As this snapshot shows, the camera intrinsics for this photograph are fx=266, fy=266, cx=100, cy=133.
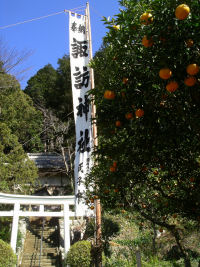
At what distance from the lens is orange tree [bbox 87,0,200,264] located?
211cm

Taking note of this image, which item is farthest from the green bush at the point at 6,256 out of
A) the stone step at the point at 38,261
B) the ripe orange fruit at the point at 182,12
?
the ripe orange fruit at the point at 182,12

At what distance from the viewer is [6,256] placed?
8.05 m

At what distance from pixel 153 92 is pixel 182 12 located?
2.45 ft

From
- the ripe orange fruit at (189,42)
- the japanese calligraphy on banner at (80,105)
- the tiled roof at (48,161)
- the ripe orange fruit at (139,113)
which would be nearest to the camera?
the ripe orange fruit at (189,42)

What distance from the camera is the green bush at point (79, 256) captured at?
7.97 meters

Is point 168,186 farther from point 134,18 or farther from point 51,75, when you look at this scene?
point 51,75

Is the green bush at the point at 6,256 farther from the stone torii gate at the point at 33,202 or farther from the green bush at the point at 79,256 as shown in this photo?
the green bush at the point at 79,256

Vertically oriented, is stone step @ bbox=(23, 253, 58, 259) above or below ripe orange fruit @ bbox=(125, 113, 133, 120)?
below

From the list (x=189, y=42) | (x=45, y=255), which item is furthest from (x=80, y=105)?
(x=45, y=255)

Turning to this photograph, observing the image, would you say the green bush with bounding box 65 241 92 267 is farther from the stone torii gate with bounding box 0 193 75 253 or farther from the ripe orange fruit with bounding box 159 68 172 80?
the ripe orange fruit with bounding box 159 68 172 80

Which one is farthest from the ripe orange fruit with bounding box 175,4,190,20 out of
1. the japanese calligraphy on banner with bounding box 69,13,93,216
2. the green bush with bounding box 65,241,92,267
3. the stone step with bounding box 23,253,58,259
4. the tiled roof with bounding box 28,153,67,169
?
the tiled roof with bounding box 28,153,67,169

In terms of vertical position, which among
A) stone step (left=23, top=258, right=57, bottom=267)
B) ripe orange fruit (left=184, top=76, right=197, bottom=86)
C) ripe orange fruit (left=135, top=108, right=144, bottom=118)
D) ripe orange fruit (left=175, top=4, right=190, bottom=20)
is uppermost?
ripe orange fruit (left=175, top=4, right=190, bottom=20)

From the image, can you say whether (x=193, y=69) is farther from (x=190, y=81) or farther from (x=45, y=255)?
(x=45, y=255)

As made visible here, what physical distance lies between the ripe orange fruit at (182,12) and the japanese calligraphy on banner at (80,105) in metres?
5.35
